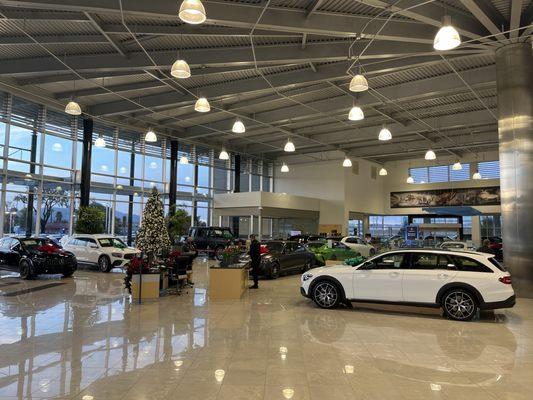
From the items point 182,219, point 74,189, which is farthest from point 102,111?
point 182,219

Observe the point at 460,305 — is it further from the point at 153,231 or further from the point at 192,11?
the point at 153,231

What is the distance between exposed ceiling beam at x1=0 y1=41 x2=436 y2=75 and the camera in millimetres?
10656

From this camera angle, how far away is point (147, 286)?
9570 millimetres

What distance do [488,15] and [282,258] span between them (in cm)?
916

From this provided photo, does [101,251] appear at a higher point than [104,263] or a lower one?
higher

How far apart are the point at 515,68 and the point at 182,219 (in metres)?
16.2

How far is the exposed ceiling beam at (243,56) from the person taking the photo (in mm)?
10656

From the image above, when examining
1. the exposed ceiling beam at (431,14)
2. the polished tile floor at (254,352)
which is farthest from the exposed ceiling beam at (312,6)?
the polished tile floor at (254,352)

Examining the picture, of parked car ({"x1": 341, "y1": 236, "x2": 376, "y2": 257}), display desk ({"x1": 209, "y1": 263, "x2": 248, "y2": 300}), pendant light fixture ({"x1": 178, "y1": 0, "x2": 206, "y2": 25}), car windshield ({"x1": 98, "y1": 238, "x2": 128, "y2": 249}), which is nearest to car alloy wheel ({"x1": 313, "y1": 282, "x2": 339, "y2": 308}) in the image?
display desk ({"x1": 209, "y1": 263, "x2": 248, "y2": 300})

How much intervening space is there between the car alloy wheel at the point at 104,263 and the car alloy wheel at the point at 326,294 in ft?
31.3

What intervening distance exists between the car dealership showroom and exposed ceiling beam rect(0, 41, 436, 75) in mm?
52

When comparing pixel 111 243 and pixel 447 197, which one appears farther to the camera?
pixel 447 197

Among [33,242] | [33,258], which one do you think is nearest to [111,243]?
[33,242]

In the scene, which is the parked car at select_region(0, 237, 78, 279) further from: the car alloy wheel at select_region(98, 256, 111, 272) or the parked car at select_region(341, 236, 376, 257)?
the parked car at select_region(341, 236, 376, 257)
